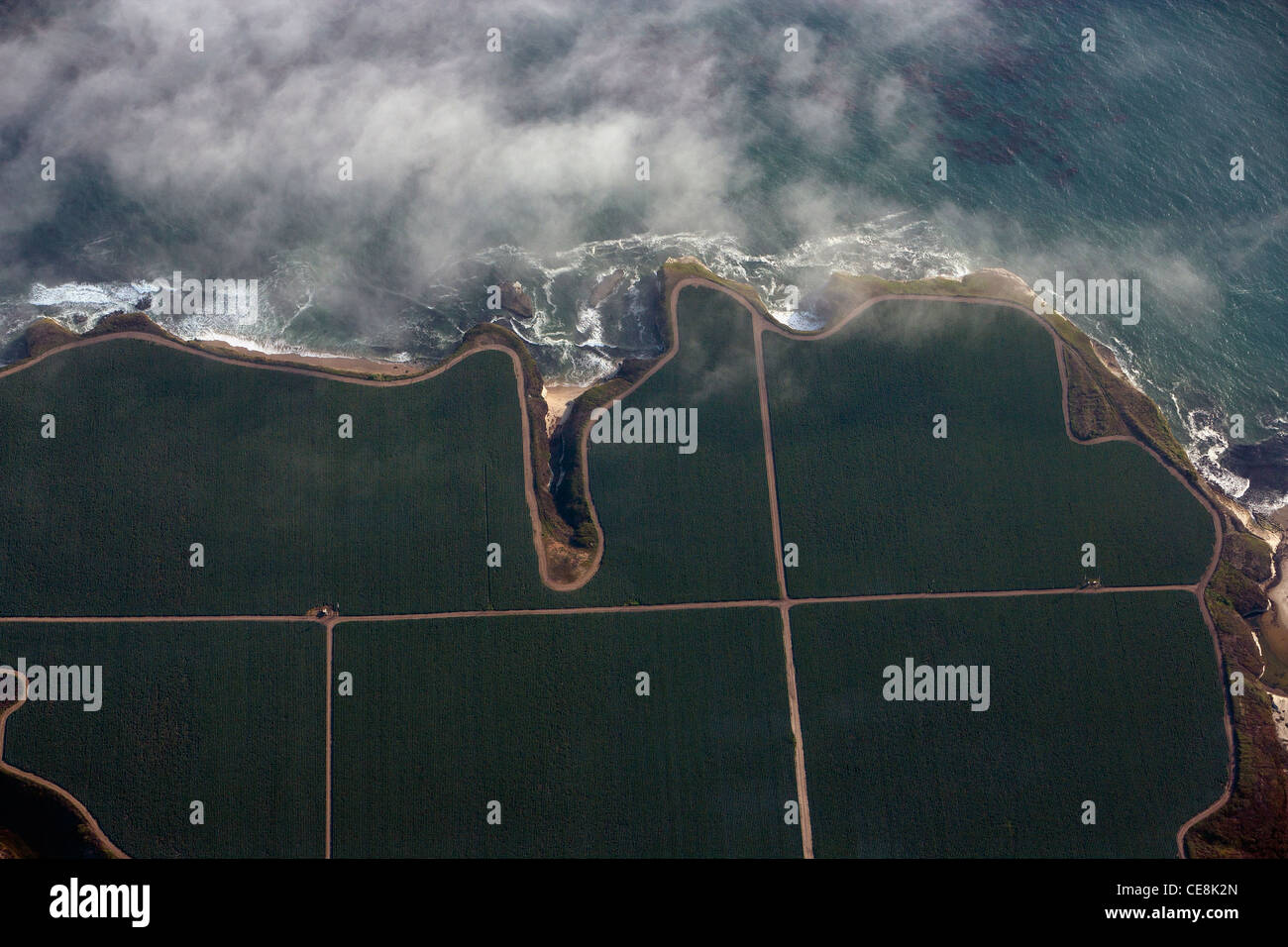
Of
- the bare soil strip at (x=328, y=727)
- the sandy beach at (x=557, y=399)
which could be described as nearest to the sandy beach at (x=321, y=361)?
the sandy beach at (x=557, y=399)

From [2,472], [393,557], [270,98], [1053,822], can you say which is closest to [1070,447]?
[1053,822]

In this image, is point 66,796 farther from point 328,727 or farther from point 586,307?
point 586,307

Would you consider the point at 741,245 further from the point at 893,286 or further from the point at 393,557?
the point at 393,557

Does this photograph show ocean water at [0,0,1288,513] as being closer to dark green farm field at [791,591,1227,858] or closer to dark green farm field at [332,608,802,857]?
dark green farm field at [791,591,1227,858]

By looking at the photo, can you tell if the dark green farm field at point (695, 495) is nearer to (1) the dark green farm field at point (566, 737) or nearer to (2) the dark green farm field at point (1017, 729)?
(1) the dark green farm field at point (566, 737)

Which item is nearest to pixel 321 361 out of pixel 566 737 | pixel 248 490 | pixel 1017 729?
pixel 248 490

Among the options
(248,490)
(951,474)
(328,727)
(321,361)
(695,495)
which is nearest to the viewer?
(328,727)
